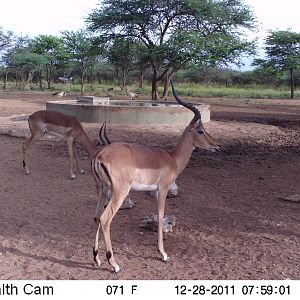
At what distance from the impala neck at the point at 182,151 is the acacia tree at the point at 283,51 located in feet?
108

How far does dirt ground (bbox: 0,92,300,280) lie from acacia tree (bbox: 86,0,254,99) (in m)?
15.3

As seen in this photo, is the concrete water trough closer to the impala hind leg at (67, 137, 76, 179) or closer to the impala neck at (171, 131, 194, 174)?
the impala hind leg at (67, 137, 76, 179)

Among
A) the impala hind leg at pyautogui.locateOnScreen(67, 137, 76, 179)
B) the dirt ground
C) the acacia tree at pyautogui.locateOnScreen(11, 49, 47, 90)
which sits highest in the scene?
the acacia tree at pyautogui.locateOnScreen(11, 49, 47, 90)

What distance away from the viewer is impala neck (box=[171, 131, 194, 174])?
4840mm

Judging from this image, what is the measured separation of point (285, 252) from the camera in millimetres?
4457

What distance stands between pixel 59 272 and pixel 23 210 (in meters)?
1.95

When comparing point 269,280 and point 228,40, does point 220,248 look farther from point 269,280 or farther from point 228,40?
point 228,40

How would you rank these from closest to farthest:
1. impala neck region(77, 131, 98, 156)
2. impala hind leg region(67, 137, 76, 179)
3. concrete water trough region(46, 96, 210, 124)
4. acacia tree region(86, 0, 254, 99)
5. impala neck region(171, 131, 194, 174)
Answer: impala neck region(171, 131, 194, 174) → impala hind leg region(67, 137, 76, 179) → impala neck region(77, 131, 98, 156) → concrete water trough region(46, 96, 210, 124) → acacia tree region(86, 0, 254, 99)

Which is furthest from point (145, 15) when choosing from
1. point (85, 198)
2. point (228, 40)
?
point (85, 198)

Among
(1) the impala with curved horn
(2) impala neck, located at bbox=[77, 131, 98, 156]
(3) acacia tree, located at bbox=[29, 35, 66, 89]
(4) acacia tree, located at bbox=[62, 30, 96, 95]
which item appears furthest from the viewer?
(3) acacia tree, located at bbox=[29, 35, 66, 89]

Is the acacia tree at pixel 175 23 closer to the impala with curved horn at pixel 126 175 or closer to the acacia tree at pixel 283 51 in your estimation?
the acacia tree at pixel 283 51

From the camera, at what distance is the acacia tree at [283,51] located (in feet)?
118

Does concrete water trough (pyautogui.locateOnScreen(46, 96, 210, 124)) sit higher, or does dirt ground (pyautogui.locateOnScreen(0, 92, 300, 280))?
concrete water trough (pyautogui.locateOnScreen(46, 96, 210, 124))

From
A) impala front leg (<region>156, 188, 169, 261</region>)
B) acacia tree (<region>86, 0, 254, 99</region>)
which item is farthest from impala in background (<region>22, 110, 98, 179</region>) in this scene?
acacia tree (<region>86, 0, 254, 99</region>)
